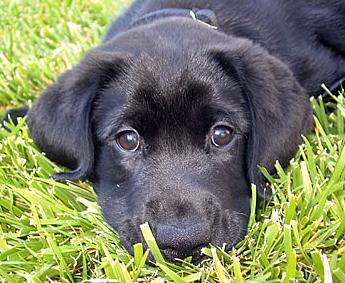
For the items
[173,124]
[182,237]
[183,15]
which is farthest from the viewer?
[183,15]

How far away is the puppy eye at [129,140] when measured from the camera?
253 cm

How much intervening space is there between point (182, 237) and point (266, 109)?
692 millimetres

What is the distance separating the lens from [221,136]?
2514 mm

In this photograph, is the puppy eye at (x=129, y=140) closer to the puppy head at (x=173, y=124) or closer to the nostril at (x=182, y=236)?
the puppy head at (x=173, y=124)

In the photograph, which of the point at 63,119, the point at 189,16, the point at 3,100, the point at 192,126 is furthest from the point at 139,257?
Answer: the point at 3,100

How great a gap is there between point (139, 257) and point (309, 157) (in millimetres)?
818

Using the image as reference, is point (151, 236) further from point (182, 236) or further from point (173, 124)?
point (173, 124)

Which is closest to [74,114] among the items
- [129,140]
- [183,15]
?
[129,140]

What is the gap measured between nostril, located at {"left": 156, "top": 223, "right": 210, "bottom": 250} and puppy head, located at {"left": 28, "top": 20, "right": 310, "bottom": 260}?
8 centimetres

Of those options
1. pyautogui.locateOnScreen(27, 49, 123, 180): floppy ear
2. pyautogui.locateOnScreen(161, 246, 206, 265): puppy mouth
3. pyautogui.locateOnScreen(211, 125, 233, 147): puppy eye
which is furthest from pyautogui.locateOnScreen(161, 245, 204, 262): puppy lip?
pyautogui.locateOnScreen(27, 49, 123, 180): floppy ear

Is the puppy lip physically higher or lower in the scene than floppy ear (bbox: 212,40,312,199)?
lower

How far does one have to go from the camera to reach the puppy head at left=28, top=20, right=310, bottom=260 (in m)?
2.41

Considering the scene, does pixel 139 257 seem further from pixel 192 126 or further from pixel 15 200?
pixel 15 200

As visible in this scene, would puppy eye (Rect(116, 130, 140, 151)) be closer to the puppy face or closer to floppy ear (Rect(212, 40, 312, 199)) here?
the puppy face
